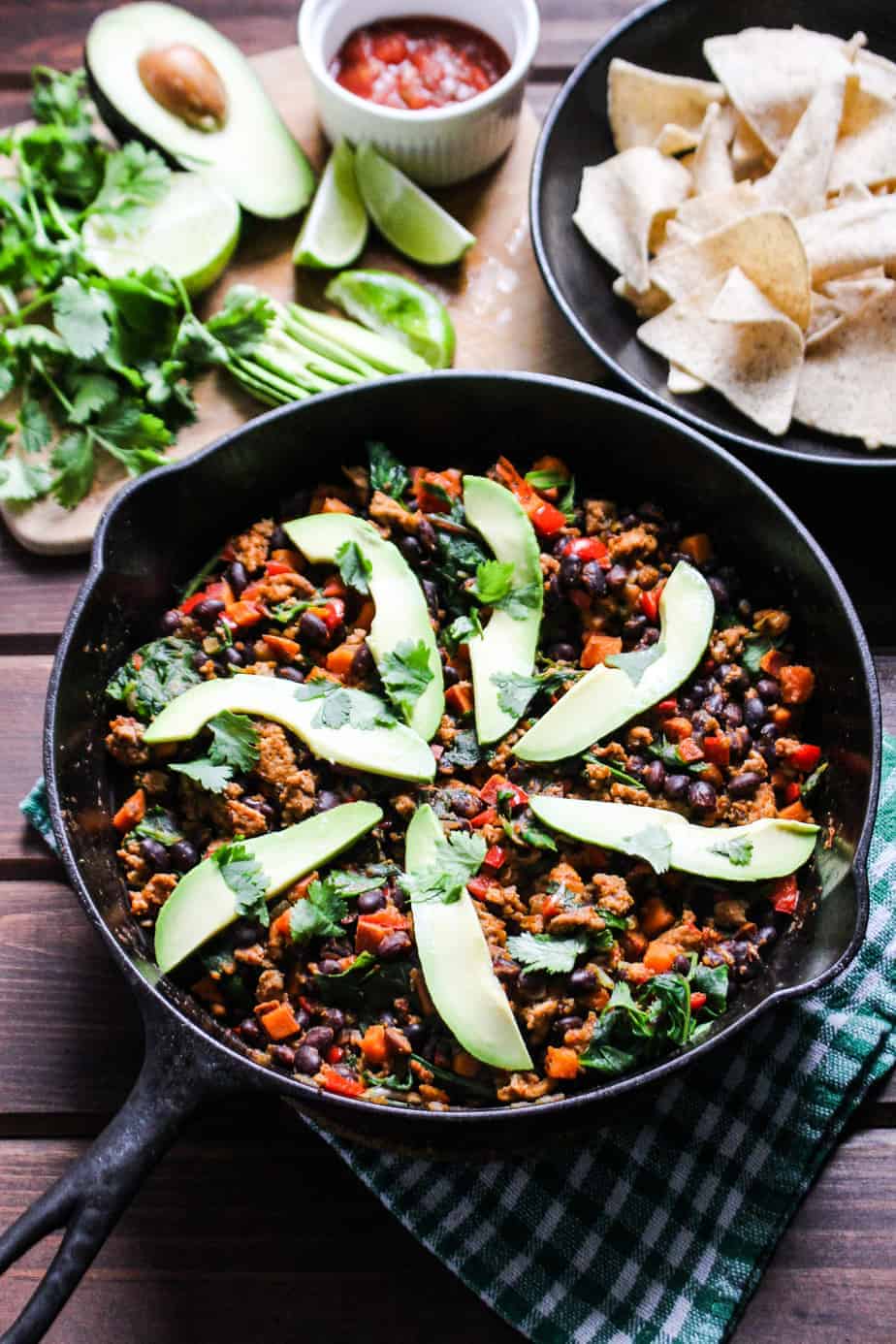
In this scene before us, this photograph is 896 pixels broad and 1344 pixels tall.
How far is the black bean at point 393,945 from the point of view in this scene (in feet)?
10.5

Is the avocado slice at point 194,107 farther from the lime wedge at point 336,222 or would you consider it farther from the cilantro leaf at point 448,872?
the cilantro leaf at point 448,872

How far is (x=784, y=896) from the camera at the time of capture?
11.2 ft

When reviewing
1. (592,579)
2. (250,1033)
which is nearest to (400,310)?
(592,579)

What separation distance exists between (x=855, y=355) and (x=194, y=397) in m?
2.20

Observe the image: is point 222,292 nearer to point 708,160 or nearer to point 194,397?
point 194,397

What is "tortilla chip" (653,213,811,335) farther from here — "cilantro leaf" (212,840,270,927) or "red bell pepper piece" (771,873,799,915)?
"cilantro leaf" (212,840,270,927)

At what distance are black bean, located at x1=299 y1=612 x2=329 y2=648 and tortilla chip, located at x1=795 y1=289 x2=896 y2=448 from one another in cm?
172

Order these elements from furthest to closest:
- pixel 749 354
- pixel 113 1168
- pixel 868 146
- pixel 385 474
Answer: pixel 868 146
pixel 749 354
pixel 385 474
pixel 113 1168

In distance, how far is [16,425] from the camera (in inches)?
171

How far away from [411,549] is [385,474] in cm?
31

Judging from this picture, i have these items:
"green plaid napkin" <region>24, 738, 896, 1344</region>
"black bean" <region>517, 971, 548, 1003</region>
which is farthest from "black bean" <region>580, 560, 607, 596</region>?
"green plaid napkin" <region>24, 738, 896, 1344</region>

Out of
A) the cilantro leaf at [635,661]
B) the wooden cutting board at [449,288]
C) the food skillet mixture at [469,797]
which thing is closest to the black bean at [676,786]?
the food skillet mixture at [469,797]

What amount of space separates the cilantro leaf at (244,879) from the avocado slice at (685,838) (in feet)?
2.40

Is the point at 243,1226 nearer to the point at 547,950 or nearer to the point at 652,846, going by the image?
the point at 547,950
